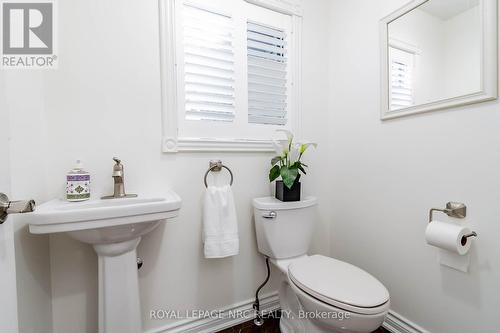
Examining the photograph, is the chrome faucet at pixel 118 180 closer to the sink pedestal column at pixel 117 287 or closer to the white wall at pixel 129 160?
the white wall at pixel 129 160

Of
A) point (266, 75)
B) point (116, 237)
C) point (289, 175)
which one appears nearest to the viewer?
point (116, 237)

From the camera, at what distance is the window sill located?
1138 mm

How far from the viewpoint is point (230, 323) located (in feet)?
4.21

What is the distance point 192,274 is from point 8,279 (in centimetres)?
83

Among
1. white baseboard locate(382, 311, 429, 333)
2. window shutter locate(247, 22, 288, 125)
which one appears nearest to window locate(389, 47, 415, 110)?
window shutter locate(247, 22, 288, 125)

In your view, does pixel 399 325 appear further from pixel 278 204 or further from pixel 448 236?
pixel 278 204

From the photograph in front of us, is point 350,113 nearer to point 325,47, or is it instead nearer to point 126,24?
point 325,47

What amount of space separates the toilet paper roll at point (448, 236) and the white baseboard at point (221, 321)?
956mm

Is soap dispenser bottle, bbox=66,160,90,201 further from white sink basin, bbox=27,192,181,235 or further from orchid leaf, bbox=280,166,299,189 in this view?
orchid leaf, bbox=280,166,299,189

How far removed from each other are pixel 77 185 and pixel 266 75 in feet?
3.74

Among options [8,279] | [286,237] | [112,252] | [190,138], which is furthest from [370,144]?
[8,279]

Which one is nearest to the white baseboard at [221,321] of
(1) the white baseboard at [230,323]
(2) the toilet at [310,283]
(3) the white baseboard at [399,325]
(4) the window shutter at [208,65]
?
(1) the white baseboard at [230,323]

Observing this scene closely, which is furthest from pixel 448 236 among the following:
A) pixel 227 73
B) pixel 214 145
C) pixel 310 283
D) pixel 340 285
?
pixel 227 73

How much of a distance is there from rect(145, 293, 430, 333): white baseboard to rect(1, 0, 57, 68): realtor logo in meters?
1.32
